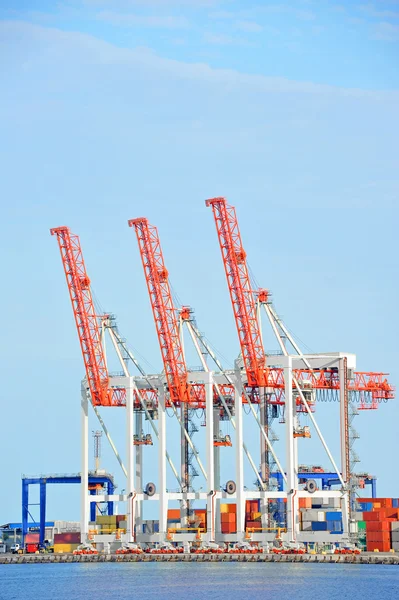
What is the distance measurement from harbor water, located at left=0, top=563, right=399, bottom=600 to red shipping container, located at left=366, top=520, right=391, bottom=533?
9.96 ft

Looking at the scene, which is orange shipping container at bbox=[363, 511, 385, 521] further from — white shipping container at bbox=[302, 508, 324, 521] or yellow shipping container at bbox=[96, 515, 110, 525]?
yellow shipping container at bbox=[96, 515, 110, 525]

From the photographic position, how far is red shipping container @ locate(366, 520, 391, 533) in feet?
456

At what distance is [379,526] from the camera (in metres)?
139

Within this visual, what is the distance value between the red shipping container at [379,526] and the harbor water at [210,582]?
9.96 ft

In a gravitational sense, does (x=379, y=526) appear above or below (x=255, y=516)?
below

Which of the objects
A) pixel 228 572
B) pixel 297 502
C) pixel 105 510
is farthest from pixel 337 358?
pixel 105 510

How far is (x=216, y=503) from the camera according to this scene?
14788 centimetres

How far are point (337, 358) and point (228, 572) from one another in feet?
71.2

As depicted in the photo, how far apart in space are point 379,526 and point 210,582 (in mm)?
22773

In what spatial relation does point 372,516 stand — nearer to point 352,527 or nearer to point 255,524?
point 352,527

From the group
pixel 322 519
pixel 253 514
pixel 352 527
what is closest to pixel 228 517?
pixel 253 514

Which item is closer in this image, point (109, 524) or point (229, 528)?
point (229, 528)

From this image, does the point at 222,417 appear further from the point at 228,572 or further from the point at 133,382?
the point at 228,572

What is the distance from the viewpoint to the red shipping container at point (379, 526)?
138875 millimetres
